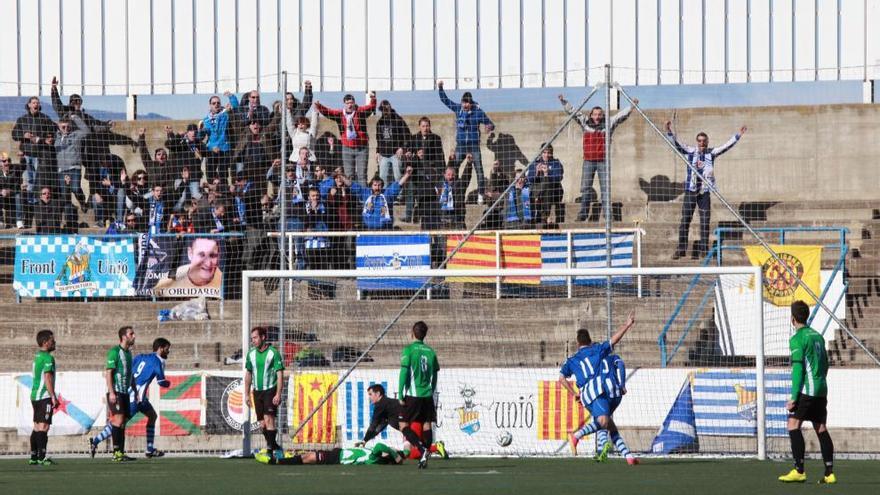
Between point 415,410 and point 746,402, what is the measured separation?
420 centimetres

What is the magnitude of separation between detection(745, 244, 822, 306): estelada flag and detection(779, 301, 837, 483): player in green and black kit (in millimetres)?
6484

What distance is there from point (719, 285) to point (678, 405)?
290 cm

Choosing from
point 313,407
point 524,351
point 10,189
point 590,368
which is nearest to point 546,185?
point 524,351

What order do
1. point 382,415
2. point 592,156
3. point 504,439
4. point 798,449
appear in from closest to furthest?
point 798,449 < point 382,415 < point 504,439 < point 592,156

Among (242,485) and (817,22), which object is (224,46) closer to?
(817,22)

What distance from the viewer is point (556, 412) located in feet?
66.0

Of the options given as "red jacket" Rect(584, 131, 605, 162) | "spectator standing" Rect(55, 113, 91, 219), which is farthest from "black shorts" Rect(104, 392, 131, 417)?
"red jacket" Rect(584, 131, 605, 162)

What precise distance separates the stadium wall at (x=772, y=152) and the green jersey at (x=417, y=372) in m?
8.56

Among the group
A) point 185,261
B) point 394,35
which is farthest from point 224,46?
point 185,261

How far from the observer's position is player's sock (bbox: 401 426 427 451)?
1780 centimetres

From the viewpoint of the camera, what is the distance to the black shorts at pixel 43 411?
734 inches

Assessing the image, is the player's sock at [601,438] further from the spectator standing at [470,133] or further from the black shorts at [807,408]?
the spectator standing at [470,133]

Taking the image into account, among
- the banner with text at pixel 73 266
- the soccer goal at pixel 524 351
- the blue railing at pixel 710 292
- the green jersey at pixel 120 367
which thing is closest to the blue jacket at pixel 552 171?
the soccer goal at pixel 524 351

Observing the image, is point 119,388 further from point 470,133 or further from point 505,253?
point 470,133
